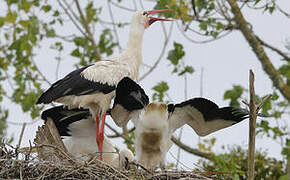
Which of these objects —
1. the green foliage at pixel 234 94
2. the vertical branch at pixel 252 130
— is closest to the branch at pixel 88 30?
the green foliage at pixel 234 94

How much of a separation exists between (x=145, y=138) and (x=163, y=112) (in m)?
0.36

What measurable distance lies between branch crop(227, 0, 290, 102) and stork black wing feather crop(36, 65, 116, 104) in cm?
285

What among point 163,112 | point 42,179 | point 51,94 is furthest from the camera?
point 51,94

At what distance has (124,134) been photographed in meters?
9.83

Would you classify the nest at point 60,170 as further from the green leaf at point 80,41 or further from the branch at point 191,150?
the green leaf at point 80,41

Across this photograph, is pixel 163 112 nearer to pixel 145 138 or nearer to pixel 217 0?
pixel 145 138

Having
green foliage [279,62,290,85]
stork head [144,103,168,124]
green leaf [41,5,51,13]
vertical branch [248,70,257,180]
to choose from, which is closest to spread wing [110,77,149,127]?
stork head [144,103,168,124]

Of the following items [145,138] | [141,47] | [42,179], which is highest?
[141,47]

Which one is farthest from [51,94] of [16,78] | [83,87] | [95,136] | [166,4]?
[16,78]

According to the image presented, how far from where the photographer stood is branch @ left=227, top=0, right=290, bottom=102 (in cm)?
915

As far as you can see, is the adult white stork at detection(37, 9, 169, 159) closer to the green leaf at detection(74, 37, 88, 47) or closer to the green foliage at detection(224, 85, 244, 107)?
the green foliage at detection(224, 85, 244, 107)

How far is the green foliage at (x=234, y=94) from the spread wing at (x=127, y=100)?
11.4 feet

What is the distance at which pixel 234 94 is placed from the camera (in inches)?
376

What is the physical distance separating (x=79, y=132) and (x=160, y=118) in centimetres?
179
